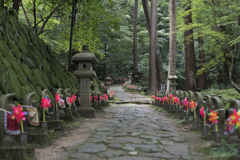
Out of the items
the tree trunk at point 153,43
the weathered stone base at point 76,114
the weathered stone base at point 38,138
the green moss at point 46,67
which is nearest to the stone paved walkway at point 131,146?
the weathered stone base at point 38,138

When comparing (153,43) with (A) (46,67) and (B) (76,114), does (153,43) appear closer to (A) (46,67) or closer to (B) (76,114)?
(A) (46,67)

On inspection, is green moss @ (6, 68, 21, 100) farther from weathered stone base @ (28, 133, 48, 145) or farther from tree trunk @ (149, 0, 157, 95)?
tree trunk @ (149, 0, 157, 95)

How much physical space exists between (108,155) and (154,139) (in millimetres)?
1374

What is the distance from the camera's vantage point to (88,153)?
10.8 feet

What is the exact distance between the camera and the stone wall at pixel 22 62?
4324 mm

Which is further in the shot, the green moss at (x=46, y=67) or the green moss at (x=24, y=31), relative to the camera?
the green moss at (x=46, y=67)

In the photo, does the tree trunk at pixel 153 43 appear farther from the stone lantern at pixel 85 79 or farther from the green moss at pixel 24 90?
the green moss at pixel 24 90

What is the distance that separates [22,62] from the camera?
5371mm

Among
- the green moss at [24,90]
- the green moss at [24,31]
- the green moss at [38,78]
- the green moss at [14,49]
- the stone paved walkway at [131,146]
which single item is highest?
the green moss at [24,31]

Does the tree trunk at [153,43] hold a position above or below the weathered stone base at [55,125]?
above

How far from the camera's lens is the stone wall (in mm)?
4324

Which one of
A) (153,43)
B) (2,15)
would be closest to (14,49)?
(2,15)

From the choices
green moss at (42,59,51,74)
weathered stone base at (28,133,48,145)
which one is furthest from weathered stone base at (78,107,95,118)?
weathered stone base at (28,133,48,145)

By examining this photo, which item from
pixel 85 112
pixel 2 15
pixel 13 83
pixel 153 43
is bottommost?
pixel 85 112
